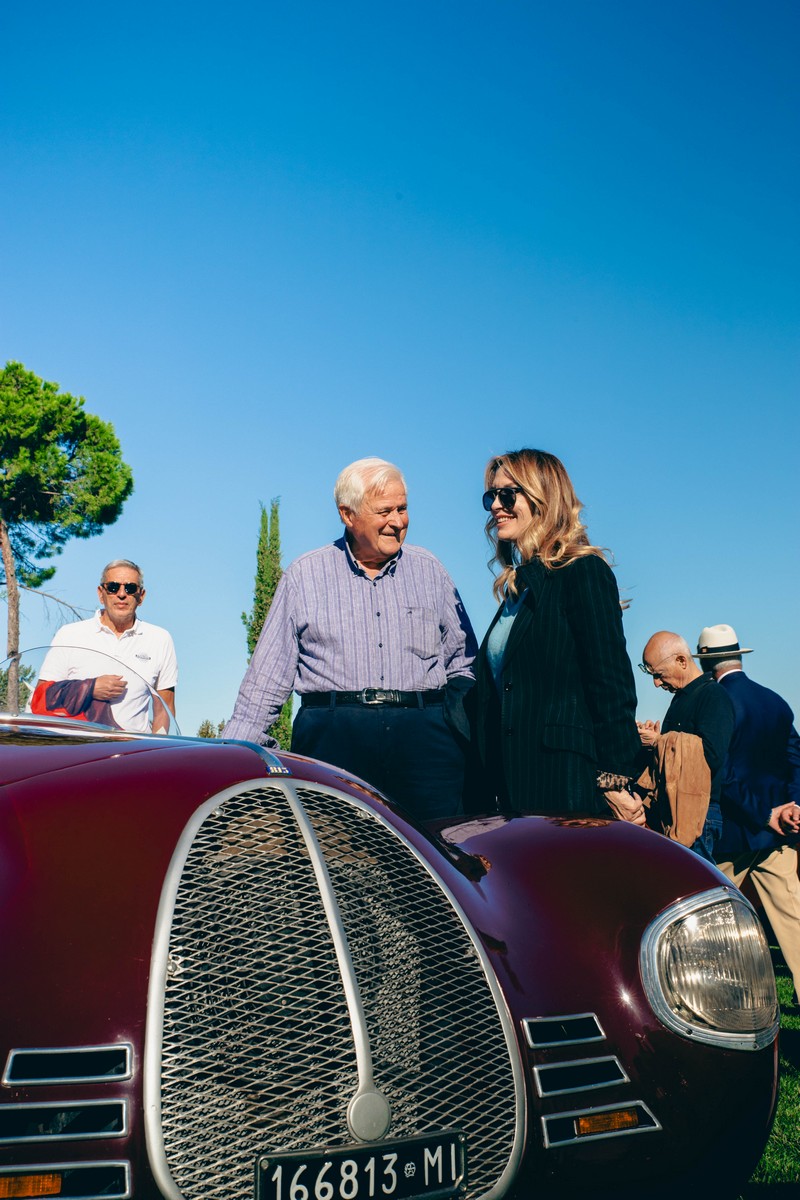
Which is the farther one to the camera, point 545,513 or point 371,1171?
point 545,513

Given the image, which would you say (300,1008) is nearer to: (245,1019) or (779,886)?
(245,1019)

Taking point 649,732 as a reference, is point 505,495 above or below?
above

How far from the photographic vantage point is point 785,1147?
10.9 ft

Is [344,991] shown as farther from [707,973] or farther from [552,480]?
[552,480]

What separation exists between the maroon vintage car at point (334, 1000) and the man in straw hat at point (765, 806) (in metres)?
3.91

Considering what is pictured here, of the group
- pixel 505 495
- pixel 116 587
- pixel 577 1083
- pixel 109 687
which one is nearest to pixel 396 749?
pixel 505 495

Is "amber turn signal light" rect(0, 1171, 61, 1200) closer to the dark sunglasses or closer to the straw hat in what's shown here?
the dark sunglasses

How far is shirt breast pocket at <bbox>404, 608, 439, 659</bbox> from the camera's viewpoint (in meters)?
3.80

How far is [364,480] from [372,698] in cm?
82

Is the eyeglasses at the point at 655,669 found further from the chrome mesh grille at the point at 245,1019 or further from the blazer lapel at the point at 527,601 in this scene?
the chrome mesh grille at the point at 245,1019

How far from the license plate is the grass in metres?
1.57

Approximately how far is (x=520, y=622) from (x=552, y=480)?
51 cm

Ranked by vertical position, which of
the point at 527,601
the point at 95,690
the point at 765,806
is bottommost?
the point at 765,806

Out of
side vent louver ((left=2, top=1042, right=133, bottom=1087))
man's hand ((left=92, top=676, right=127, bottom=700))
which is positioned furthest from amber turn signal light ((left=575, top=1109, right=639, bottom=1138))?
man's hand ((left=92, top=676, right=127, bottom=700))
